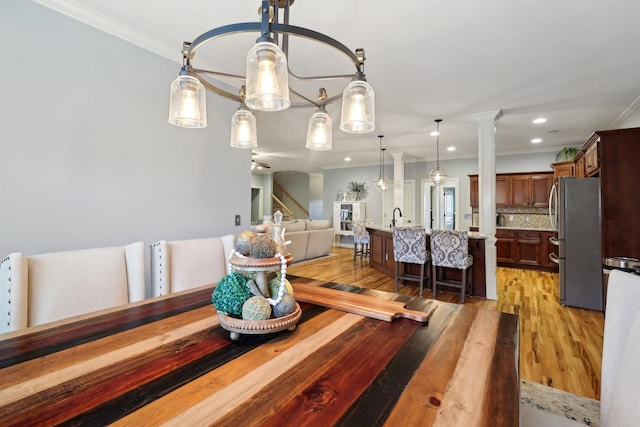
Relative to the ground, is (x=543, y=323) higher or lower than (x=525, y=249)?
lower

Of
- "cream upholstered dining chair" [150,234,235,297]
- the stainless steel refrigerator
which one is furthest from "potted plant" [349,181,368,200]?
"cream upholstered dining chair" [150,234,235,297]

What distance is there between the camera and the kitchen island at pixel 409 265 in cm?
409

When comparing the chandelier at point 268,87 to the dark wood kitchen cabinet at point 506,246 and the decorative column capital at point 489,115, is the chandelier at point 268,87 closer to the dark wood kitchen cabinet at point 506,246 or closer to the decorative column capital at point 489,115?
the decorative column capital at point 489,115

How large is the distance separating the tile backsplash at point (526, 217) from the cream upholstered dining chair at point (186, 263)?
667 centimetres

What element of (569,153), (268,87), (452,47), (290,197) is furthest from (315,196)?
(268,87)

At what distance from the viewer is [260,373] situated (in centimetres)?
79

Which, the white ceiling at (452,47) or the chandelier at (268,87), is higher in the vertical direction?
the white ceiling at (452,47)

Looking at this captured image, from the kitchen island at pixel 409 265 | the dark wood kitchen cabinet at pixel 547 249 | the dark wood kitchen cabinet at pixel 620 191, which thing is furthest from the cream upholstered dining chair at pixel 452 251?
the dark wood kitchen cabinet at pixel 547 249

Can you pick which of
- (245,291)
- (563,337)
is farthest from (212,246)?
(563,337)

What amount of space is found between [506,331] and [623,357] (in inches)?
13.4

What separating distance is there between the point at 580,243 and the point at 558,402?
2.68 m

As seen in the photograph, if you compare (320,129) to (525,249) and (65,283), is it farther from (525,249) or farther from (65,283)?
(525,249)

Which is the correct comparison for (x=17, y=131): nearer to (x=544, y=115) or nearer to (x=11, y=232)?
(x=11, y=232)

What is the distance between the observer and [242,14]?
207cm
